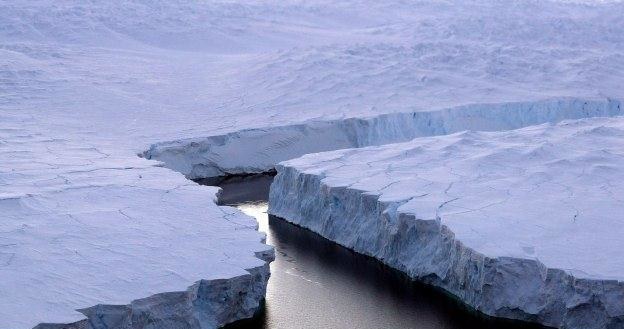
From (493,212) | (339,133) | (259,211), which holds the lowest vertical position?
(259,211)

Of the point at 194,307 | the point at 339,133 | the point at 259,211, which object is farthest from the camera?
the point at 339,133

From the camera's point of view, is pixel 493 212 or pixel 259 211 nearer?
pixel 493 212

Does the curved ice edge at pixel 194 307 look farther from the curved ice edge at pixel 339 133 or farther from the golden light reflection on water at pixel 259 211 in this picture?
the curved ice edge at pixel 339 133

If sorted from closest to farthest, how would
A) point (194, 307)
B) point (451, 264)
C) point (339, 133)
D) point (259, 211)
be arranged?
1. point (194, 307)
2. point (451, 264)
3. point (259, 211)
4. point (339, 133)

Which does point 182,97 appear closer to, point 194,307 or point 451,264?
point 451,264

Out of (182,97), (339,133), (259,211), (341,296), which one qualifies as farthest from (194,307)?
(182,97)

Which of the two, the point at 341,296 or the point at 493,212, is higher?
the point at 493,212
